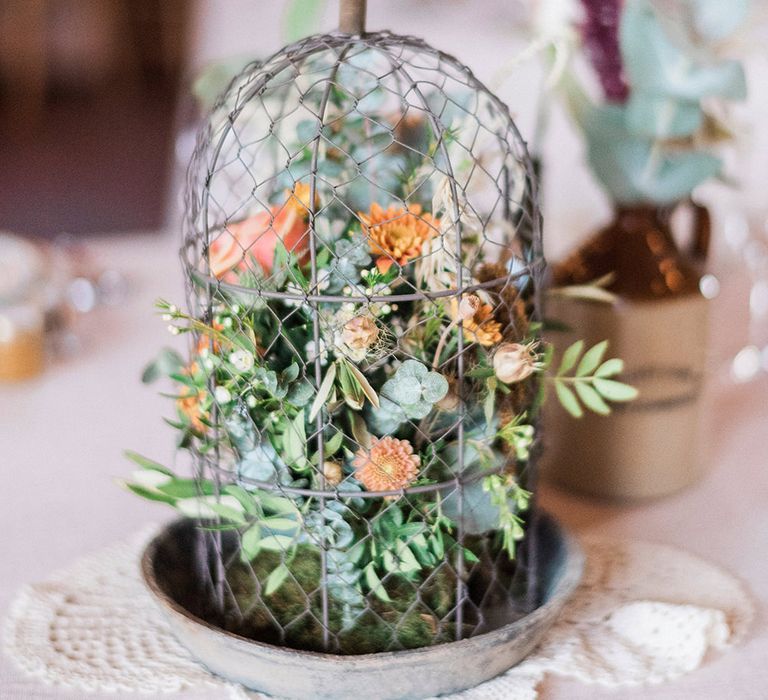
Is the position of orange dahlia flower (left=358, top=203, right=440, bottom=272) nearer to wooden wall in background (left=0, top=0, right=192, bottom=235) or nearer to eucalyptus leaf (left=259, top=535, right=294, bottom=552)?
eucalyptus leaf (left=259, top=535, right=294, bottom=552)

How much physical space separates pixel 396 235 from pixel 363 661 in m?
0.24

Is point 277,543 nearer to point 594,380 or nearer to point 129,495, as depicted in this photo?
point 594,380

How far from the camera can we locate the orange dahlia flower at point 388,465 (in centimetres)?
52

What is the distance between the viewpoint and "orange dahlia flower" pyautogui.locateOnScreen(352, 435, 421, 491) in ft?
1.69

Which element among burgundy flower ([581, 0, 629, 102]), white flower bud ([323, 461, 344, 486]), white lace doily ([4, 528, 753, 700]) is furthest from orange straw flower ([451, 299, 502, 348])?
burgundy flower ([581, 0, 629, 102])

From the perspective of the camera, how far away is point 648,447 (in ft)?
2.62

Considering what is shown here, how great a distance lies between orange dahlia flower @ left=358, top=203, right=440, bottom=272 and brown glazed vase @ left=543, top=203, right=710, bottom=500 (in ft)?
0.90

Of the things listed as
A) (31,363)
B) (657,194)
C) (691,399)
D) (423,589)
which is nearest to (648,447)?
(691,399)

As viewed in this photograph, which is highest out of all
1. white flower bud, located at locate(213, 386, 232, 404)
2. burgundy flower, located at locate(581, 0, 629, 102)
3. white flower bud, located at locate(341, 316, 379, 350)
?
burgundy flower, located at locate(581, 0, 629, 102)

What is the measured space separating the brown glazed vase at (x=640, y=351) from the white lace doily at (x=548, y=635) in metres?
0.10

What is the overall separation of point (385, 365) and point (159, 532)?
8.7 inches

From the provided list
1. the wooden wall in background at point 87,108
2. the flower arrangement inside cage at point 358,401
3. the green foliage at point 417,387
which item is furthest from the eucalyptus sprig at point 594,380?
the wooden wall in background at point 87,108

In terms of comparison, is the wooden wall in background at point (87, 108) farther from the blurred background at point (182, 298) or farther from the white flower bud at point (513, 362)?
the white flower bud at point (513, 362)

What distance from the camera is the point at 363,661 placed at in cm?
51
